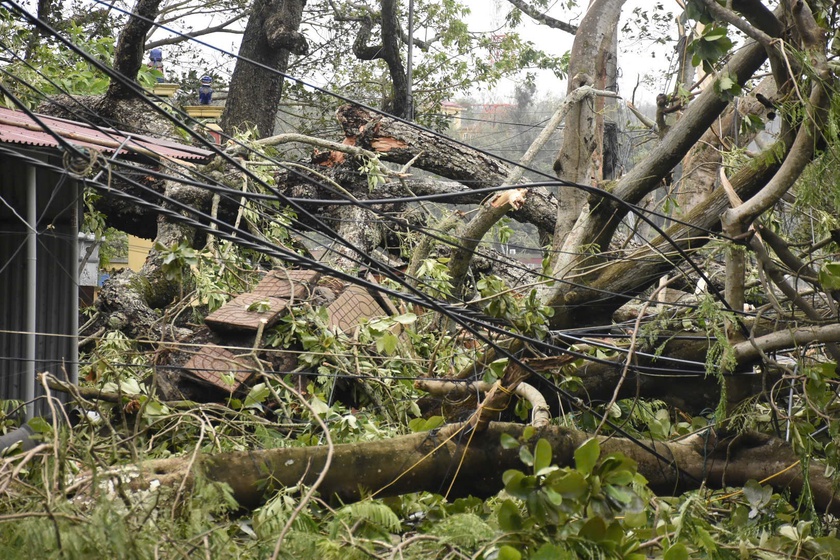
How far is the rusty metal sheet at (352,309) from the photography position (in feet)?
16.6

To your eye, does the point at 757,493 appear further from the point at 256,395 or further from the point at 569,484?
the point at 256,395

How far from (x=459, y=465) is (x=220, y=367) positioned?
195 centimetres

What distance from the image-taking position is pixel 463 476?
10.5 ft

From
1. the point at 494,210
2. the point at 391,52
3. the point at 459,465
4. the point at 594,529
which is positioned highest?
the point at 391,52

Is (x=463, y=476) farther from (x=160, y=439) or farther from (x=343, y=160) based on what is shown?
(x=343, y=160)

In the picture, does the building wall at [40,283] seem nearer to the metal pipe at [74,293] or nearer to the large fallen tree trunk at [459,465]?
the metal pipe at [74,293]

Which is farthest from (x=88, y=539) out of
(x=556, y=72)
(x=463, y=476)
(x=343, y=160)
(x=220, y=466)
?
(x=556, y=72)

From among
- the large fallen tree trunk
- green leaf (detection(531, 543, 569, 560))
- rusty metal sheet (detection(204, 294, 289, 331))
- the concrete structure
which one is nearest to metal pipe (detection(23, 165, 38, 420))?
the concrete structure

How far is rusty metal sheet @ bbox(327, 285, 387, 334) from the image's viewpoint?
507 cm

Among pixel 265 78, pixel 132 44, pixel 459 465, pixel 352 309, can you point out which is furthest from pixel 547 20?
pixel 459 465

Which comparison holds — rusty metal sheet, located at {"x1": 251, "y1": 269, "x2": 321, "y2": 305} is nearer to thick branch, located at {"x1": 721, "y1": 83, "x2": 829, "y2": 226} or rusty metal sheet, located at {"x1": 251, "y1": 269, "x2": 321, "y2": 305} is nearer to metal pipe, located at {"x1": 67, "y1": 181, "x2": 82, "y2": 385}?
metal pipe, located at {"x1": 67, "y1": 181, "x2": 82, "y2": 385}

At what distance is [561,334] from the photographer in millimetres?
3705

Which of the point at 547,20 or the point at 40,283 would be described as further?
the point at 547,20

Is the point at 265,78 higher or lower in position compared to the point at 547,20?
lower
